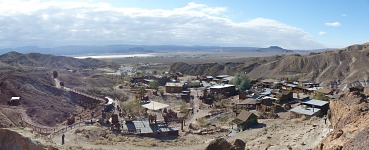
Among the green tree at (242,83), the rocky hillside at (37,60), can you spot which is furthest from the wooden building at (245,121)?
the rocky hillside at (37,60)

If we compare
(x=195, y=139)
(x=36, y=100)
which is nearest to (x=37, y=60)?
(x=36, y=100)

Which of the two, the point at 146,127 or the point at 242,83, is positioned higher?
the point at 242,83

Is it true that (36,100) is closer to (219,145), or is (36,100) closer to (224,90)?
(224,90)

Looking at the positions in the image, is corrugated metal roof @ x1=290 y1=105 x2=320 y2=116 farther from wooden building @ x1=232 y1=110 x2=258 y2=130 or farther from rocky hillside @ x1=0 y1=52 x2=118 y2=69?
rocky hillside @ x1=0 y1=52 x2=118 y2=69

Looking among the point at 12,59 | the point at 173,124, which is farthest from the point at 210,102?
the point at 12,59

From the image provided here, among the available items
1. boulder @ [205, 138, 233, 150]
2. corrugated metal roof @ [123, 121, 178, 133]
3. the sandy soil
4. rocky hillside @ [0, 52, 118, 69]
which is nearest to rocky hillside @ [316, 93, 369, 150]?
boulder @ [205, 138, 233, 150]
